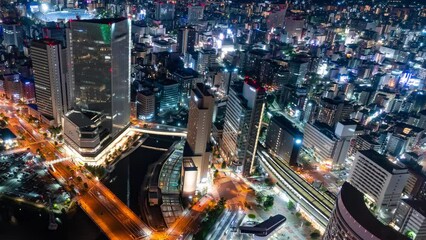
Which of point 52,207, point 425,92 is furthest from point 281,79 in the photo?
point 52,207

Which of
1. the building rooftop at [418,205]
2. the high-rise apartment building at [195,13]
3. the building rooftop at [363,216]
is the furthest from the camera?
the high-rise apartment building at [195,13]

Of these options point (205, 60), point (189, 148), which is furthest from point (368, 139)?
point (205, 60)

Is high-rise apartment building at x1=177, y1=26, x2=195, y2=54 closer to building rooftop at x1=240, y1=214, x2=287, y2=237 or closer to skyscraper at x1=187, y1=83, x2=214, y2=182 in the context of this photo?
skyscraper at x1=187, y1=83, x2=214, y2=182

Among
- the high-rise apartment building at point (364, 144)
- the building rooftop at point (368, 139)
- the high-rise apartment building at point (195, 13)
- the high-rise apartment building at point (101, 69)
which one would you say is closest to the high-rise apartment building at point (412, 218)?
the high-rise apartment building at point (364, 144)

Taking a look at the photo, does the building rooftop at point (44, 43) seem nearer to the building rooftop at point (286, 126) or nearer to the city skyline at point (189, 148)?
the city skyline at point (189, 148)

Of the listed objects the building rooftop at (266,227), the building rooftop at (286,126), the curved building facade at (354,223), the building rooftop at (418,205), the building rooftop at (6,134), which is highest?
the curved building facade at (354,223)

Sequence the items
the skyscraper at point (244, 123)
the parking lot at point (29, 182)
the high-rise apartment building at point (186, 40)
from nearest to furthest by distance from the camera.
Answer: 1. the parking lot at point (29, 182)
2. the skyscraper at point (244, 123)
3. the high-rise apartment building at point (186, 40)

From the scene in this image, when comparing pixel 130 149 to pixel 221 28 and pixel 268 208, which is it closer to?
pixel 268 208
